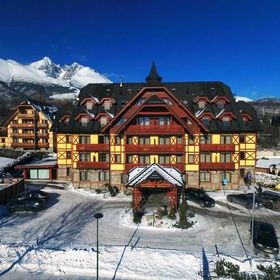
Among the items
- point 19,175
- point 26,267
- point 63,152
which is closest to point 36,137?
point 19,175

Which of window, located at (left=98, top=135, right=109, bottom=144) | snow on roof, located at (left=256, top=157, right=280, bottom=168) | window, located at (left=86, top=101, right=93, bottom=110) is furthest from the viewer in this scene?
snow on roof, located at (left=256, top=157, right=280, bottom=168)

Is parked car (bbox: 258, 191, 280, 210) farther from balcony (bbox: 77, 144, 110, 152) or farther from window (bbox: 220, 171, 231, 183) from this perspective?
balcony (bbox: 77, 144, 110, 152)

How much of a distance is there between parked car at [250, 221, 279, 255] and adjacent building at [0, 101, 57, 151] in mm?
60370

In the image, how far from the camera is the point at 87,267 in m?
21.3

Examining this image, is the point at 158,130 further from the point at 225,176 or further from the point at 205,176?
the point at 225,176

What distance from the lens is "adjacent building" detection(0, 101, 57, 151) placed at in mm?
76562

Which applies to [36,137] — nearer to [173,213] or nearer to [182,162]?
[182,162]

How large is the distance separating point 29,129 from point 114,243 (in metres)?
58.3

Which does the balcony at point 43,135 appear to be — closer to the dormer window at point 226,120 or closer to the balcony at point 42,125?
the balcony at point 42,125

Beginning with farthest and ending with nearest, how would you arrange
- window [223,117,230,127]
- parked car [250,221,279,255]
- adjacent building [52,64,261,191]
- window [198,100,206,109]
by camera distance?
1. window [198,100,206,109]
2. window [223,117,230,127]
3. adjacent building [52,64,261,191]
4. parked car [250,221,279,255]

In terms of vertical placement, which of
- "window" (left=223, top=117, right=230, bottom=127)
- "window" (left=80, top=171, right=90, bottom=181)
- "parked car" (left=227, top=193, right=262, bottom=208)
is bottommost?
"parked car" (left=227, top=193, right=262, bottom=208)

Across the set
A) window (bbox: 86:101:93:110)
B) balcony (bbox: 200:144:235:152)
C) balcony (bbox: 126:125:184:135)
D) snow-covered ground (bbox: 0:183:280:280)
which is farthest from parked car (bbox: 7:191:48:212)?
balcony (bbox: 200:144:235:152)

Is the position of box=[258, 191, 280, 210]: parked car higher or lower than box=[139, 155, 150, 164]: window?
lower

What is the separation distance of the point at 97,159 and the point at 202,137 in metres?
14.4
